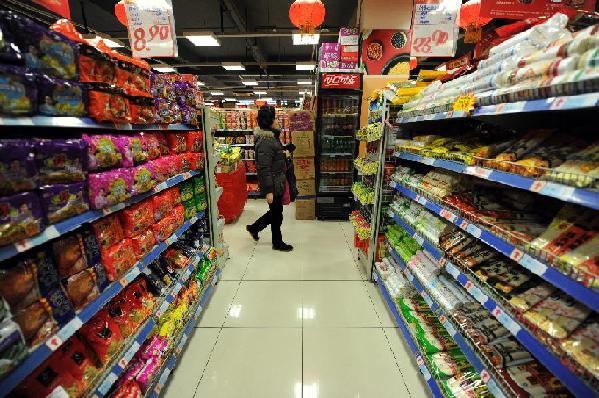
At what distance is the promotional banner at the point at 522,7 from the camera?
3.21 metres

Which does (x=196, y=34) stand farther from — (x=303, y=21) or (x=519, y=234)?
(x=519, y=234)

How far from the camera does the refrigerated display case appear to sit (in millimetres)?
→ 5270

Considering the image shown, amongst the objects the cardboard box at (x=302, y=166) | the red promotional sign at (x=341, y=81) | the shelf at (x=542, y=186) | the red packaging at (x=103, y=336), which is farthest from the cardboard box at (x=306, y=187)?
the red packaging at (x=103, y=336)

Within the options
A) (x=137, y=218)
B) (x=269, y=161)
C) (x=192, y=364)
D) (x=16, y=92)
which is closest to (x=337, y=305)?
(x=192, y=364)

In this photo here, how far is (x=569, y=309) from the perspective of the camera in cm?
115

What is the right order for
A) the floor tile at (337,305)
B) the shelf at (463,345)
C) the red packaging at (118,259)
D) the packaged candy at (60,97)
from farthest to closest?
the floor tile at (337,305) → the red packaging at (118,259) → the shelf at (463,345) → the packaged candy at (60,97)

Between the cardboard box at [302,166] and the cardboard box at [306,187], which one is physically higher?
the cardboard box at [302,166]

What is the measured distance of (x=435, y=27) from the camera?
443 cm

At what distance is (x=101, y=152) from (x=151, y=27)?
3.91 meters

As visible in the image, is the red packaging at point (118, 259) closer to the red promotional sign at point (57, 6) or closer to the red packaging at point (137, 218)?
the red packaging at point (137, 218)

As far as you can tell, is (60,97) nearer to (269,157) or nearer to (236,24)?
(269,157)

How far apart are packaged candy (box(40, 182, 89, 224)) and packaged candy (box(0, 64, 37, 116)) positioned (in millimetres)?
318

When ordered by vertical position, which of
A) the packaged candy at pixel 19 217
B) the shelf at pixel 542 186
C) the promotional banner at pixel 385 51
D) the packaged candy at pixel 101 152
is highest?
the promotional banner at pixel 385 51

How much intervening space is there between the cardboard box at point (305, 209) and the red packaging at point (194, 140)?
3008 mm
